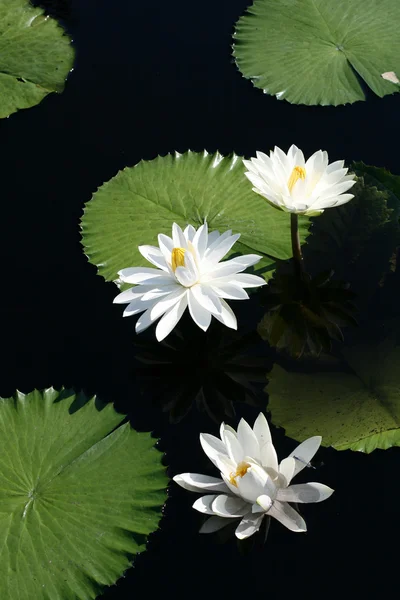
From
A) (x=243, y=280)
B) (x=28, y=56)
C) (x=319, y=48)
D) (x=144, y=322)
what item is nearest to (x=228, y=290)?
(x=243, y=280)

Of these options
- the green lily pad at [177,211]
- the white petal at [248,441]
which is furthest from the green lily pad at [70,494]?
the green lily pad at [177,211]

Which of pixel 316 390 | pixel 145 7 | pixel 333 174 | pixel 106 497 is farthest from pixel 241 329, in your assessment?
pixel 145 7

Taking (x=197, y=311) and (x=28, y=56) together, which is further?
(x=28, y=56)

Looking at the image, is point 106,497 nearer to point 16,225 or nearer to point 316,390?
point 316,390

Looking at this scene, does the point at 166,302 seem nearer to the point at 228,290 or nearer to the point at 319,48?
the point at 228,290

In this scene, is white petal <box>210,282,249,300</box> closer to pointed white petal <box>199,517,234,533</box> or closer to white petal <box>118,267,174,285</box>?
white petal <box>118,267,174,285</box>

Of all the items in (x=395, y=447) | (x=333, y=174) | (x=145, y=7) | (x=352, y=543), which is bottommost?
(x=352, y=543)

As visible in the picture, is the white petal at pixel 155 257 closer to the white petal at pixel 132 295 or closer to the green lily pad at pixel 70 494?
the white petal at pixel 132 295
